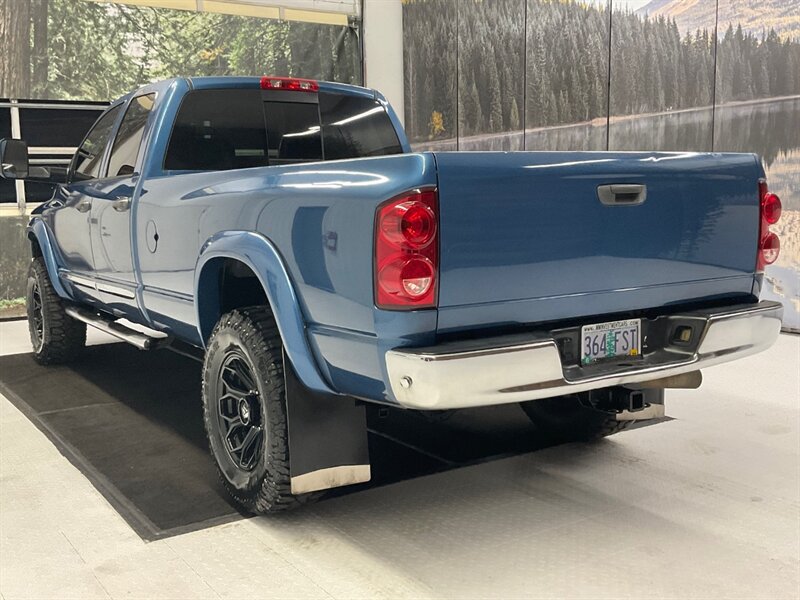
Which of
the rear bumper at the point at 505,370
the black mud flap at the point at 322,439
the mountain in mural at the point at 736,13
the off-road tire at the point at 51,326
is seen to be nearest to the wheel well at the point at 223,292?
the black mud flap at the point at 322,439

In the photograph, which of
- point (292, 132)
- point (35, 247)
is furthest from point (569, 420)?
point (35, 247)

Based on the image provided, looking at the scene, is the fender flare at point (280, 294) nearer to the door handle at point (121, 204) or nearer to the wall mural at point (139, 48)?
the door handle at point (121, 204)

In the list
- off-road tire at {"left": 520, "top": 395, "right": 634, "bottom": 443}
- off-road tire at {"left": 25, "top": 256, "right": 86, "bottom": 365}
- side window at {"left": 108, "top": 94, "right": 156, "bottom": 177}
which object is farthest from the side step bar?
off-road tire at {"left": 520, "top": 395, "right": 634, "bottom": 443}

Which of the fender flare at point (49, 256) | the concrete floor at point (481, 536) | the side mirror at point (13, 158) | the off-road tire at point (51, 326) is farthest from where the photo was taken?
the off-road tire at point (51, 326)

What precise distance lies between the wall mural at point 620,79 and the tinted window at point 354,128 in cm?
349

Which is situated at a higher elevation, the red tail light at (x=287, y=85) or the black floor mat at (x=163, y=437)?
the red tail light at (x=287, y=85)

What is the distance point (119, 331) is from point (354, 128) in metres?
1.62

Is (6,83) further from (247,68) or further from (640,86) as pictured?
(640,86)

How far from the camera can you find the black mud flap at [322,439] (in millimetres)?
2666

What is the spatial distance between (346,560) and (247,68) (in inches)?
334

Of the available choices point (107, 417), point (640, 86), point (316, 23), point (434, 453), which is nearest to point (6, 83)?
point (316, 23)

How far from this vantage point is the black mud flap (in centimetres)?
267

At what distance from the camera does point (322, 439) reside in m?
2.70

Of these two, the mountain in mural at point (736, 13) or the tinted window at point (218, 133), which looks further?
the mountain in mural at point (736, 13)
